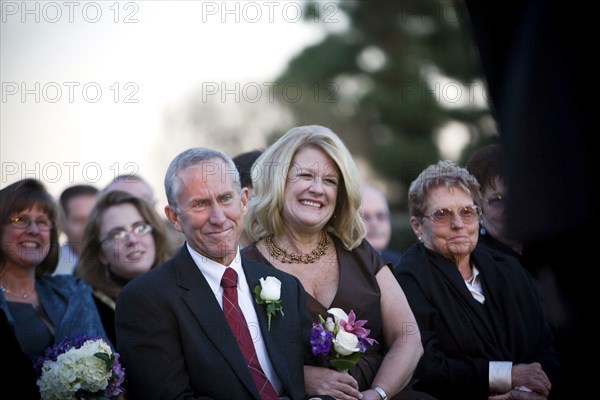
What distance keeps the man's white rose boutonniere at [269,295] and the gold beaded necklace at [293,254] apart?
28.0 inches

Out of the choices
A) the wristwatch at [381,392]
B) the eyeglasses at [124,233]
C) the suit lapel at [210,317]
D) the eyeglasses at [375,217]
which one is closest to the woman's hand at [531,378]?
the wristwatch at [381,392]

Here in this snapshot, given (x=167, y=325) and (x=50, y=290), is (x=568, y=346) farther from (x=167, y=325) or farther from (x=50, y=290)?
(x=50, y=290)

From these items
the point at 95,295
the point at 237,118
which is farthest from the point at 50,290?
the point at 237,118

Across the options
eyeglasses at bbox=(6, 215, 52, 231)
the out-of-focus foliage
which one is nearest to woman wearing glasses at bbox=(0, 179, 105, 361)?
eyeglasses at bbox=(6, 215, 52, 231)

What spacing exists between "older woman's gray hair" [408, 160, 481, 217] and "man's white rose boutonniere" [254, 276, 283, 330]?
4.74 feet

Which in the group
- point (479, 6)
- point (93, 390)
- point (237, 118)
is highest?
point (237, 118)

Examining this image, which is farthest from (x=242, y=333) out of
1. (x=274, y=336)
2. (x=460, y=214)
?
(x=460, y=214)

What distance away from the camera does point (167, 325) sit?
4062mm

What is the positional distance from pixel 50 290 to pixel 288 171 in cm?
196

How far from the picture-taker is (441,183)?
5285 mm

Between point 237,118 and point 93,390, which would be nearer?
point 93,390

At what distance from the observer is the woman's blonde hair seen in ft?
16.7

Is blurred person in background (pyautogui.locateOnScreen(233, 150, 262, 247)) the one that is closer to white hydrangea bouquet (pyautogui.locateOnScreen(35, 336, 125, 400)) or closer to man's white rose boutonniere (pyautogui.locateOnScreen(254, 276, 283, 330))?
man's white rose boutonniere (pyautogui.locateOnScreen(254, 276, 283, 330))

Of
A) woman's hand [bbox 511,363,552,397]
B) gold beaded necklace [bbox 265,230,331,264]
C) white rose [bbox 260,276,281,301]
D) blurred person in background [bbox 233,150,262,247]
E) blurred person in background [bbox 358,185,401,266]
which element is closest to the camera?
white rose [bbox 260,276,281,301]
